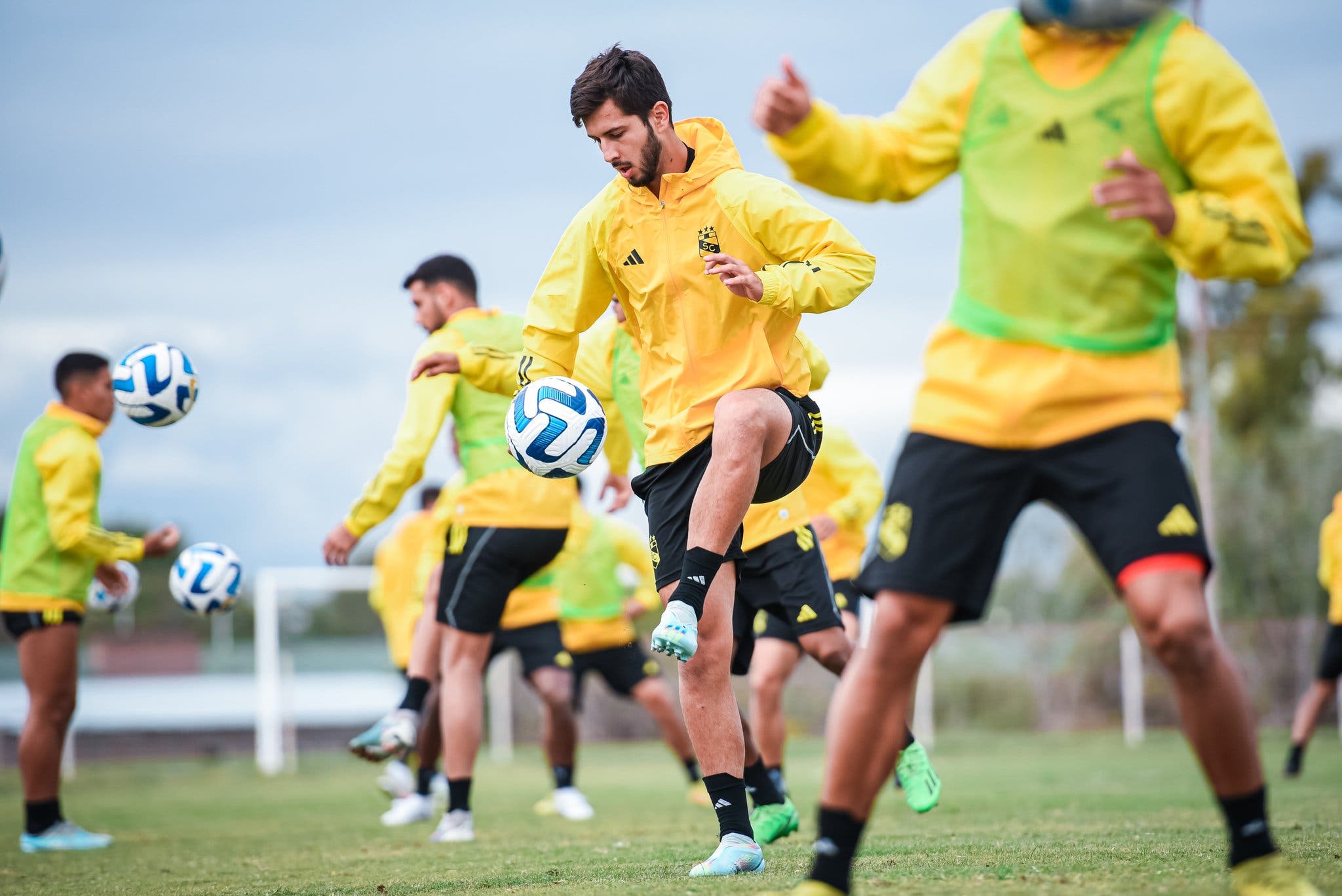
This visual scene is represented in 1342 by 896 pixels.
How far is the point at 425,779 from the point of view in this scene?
9.68 m


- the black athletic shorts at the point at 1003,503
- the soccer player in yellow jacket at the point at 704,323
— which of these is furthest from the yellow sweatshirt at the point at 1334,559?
the black athletic shorts at the point at 1003,503

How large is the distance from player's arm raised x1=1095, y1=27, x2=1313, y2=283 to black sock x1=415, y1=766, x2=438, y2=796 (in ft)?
24.7

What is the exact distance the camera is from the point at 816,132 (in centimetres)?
329

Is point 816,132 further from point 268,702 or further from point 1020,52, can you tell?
point 268,702

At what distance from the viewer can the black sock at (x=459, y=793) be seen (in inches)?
278

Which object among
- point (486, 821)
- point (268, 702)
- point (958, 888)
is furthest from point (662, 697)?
point (268, 702)

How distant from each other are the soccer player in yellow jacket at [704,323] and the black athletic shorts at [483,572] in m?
2.23

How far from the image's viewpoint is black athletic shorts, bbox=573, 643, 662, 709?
429 inches

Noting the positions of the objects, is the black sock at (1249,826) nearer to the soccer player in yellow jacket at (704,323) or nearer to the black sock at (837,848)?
the black sock at (837,848)

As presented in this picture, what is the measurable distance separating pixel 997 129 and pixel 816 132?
16.7 inches

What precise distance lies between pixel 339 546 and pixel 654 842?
2.05 meters

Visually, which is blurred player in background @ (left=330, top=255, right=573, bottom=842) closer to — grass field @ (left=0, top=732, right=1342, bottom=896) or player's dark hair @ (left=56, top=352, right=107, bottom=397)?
grass field @ (left=0, top=732, right=1342, bottom=896)

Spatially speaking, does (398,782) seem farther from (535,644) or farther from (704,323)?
(704,323)

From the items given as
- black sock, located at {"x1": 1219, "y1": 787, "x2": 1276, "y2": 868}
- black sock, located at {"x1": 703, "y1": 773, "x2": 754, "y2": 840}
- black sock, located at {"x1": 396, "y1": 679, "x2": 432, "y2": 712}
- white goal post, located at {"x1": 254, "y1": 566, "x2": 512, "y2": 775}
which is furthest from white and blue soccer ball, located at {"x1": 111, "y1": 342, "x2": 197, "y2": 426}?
white goal post, located at {"x1": 254, "y1": 566, "x2": 512, "y2": 775}
